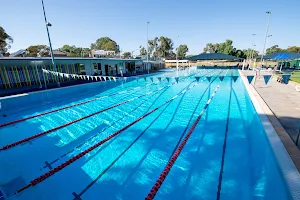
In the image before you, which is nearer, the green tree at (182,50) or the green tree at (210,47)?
the green tree at (210,47)

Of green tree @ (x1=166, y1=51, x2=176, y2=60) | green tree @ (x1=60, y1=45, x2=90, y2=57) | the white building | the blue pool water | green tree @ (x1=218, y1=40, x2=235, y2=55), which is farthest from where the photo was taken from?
green tree @ (x1=166, y1=51, x2=176, y2=60)

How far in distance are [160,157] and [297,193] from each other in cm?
277

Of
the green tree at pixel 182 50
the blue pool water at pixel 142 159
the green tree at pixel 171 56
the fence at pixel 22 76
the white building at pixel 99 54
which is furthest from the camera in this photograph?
the green tree at pixel 182 50

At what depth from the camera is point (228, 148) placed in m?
4.62

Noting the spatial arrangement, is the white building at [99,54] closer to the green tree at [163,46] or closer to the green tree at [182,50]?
the green tree at [163,46]

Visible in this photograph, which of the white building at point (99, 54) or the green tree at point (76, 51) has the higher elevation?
the green tree at point (76, 51)

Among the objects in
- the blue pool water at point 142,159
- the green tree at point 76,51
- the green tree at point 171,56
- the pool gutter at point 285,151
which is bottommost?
the blue pool water at point 142,159

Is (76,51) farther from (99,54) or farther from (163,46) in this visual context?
(99,54)

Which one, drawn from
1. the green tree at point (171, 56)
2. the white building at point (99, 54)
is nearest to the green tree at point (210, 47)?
the green tree at point (171, 56)

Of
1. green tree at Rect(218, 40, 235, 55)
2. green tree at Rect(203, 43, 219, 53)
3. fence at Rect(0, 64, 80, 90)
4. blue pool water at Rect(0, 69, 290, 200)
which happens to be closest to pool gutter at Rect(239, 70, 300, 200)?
blue pool water at Rect(0, 69, 290, 200)

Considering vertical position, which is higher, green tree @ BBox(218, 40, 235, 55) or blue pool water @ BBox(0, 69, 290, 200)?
green tree @ BBox(218, 40, 235, 55)

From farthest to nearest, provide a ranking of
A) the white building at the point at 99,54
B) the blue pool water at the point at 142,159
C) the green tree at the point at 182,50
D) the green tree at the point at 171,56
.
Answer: the green tree at the point at 182,50 → the green tree at the point at 171,56 → the white building at the point at 99,54 → the blue pool water at the point at 142,159

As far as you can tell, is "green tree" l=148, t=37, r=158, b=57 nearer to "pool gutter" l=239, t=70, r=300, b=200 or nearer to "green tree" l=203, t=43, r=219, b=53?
"green tree" l=203, t=43, r=219, b=53

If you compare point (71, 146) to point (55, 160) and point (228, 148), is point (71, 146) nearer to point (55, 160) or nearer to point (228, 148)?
point (55, 160)
